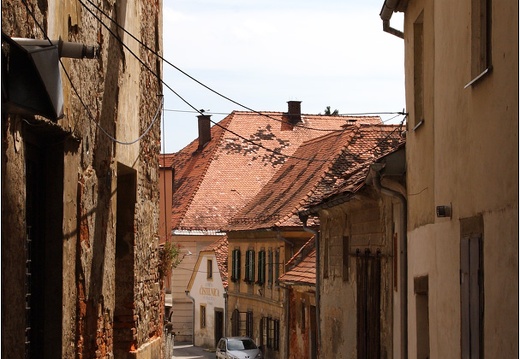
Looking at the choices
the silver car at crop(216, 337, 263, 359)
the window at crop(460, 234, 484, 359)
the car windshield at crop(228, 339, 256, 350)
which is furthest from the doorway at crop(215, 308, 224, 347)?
the window at crop(460, 234, 484, 359)

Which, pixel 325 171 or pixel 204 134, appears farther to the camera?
pixel 204 134

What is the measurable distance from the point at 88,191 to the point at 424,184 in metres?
4.28

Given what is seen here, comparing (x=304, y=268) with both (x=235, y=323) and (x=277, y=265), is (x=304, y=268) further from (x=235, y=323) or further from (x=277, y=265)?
(x=235, y=323)

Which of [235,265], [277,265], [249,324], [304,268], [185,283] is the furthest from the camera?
[185,283]

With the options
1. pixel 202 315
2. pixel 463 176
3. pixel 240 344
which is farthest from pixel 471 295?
pixel 202 315

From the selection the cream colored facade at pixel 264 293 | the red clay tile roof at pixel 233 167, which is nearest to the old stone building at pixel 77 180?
the cream colored facade at pixel 264 293

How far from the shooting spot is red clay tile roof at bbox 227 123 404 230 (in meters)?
30.4

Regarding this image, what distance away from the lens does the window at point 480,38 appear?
8555 mm

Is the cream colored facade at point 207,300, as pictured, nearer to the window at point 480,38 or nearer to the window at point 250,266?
the window at point 250,266

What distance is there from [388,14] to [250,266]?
25907 mm

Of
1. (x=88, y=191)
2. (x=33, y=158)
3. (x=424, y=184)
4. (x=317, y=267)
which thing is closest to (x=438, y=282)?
(x=424, y=184)

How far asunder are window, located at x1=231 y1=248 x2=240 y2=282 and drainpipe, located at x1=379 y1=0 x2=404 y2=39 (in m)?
27.1

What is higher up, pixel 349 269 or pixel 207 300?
pixel 349 269

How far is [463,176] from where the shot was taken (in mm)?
9469
